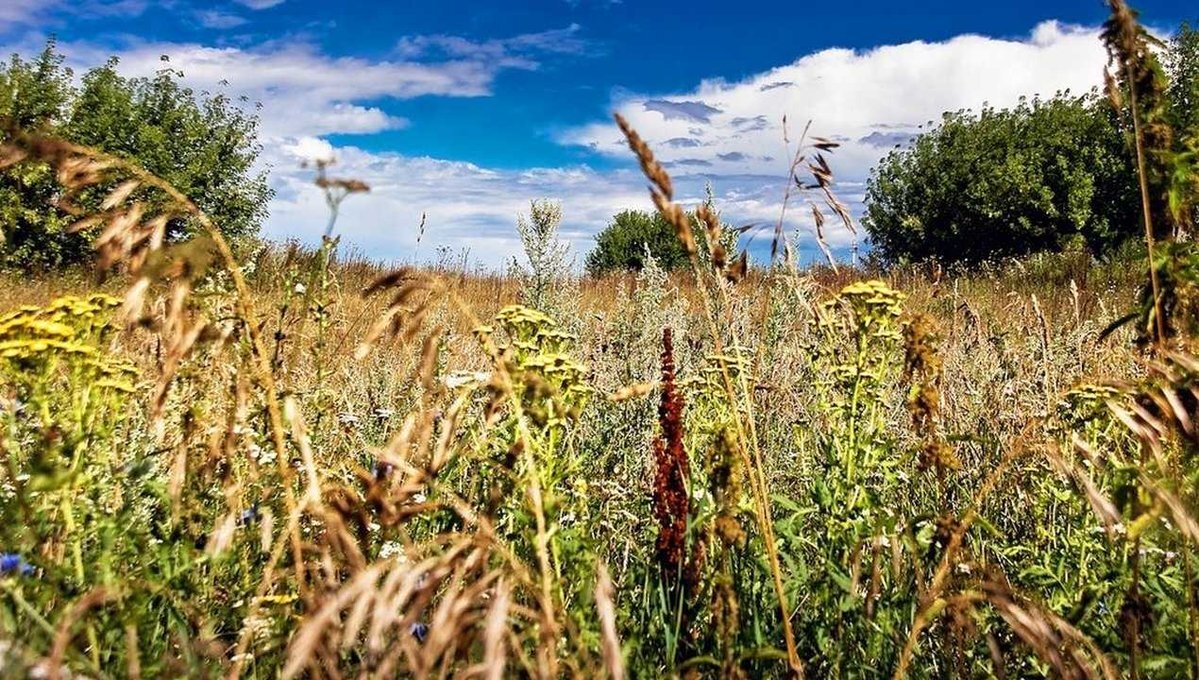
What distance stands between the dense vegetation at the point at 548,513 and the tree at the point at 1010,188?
146 ft

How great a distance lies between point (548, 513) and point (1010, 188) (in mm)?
52077

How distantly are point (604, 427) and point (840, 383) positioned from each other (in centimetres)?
121

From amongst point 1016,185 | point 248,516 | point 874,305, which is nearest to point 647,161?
point 874,305

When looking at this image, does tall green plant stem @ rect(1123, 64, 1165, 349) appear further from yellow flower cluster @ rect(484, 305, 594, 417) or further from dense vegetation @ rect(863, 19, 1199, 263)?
dense vegetation @ rect(863, 19, 1199, 263)

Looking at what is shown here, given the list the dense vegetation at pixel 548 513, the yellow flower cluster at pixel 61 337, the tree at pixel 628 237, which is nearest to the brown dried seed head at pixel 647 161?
the dense vegetation at pixel 548 513

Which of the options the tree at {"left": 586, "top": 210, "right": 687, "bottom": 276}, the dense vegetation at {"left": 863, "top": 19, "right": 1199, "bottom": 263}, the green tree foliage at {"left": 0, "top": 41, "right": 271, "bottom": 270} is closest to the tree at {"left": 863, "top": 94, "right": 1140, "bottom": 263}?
the dense vegetation at {"left": 863, "top": 19, "right": 1199, "bottom": 263}

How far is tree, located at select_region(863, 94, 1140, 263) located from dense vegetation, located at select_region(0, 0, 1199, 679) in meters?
44.5

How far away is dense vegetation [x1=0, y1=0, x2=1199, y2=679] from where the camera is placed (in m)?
1.35

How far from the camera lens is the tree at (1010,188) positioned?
45.1 m

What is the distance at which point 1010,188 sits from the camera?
156 feet

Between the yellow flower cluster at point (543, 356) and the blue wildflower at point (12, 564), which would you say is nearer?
the blue wildflower at point (12, 564)

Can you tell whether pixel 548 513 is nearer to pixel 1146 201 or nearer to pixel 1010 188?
pixel 1146 201

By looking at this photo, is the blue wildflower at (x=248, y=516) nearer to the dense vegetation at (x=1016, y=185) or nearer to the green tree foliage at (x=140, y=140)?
the green tree foliage at (x=140, y=140)

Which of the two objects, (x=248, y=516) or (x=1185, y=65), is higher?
(x=1185, y=65)
